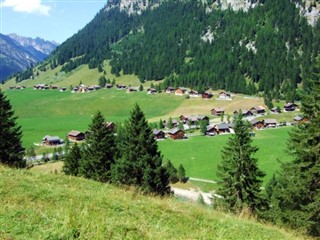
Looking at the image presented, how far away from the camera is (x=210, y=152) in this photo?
10888 centimetres

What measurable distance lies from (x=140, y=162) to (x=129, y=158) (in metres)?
1.26

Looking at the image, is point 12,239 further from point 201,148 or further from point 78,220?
point 201,148

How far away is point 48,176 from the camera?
15.6 meters

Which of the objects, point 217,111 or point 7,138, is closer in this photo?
point 7,138

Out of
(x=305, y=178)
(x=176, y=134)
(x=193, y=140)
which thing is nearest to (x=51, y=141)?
(x=176, y=134)

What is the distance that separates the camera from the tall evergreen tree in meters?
25.1

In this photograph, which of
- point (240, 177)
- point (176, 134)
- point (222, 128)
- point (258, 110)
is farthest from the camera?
point (258, 110)

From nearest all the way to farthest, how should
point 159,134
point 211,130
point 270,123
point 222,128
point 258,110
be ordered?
1. point 159,134
2. point 211,130
3. point 222,128
4. point 270,123
5. point 258,110

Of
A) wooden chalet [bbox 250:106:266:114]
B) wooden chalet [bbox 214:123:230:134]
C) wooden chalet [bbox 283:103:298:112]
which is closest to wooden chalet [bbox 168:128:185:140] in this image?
wooden chalet [bbox 214:123:230:134]

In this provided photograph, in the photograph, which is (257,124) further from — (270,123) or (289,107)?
(289,107)

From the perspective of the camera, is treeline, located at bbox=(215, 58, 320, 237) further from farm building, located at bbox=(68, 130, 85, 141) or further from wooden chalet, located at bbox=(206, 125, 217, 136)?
farm building, located at bbox=(68, 130, 85, 141)

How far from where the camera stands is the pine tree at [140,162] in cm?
3719

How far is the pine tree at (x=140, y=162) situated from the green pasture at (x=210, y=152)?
159 feet

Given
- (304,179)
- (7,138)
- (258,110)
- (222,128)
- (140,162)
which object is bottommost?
(222,128)
